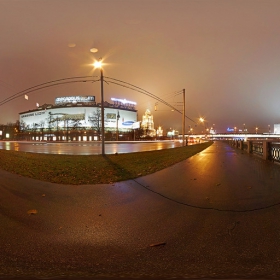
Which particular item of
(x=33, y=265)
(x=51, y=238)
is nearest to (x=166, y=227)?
(x=51, y=238)

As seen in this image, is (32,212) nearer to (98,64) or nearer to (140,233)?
(140,233)

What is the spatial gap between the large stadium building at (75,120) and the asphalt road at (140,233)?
103 meters

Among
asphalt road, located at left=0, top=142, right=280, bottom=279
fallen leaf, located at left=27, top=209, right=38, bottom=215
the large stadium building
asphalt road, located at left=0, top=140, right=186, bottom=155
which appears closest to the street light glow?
asphalt road, located at left=0, top=140, right=186, bottom=155

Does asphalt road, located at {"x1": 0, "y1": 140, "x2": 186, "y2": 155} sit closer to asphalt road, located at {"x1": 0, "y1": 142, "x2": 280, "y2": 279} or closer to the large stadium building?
asphalt road, located at {"x1": 0, "y1": 142, "x2": 280, "y2": 279}

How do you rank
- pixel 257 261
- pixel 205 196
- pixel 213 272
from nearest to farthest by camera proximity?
Answer: pixel 213 272, pixel 257 261, pixel 205 196

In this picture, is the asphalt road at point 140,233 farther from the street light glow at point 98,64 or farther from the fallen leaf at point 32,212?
the street light glow at point 98,64

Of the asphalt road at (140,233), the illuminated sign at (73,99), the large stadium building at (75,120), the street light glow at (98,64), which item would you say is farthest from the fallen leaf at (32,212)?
the illuminated sign at (73,99)

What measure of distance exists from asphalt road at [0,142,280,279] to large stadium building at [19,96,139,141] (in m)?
103

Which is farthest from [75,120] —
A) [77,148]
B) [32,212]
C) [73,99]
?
[32,212]

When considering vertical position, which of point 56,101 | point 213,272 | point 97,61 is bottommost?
point 213,272

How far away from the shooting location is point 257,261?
332cm

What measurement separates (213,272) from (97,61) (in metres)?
20.1

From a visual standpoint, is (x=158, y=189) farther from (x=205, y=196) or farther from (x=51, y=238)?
(x=51, y=238)

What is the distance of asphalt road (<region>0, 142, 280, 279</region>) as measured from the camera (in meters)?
3.18
